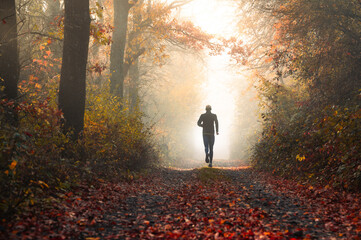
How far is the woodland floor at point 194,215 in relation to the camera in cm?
412

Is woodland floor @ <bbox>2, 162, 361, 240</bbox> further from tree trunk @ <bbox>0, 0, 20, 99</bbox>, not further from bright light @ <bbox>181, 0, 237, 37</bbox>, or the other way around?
bright light @ <bbox>181, 0, 237, 37</bbox>

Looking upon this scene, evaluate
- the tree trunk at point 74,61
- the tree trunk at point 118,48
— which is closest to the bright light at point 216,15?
the tree trunk at point 118,48

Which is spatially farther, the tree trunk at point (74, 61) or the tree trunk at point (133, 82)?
the tree trunk at point (133, 82)

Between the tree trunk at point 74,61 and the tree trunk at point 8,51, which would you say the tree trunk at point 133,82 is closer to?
the tree trunk at point 74,61

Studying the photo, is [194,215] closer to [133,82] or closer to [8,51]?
[8,51]

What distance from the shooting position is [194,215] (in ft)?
17.5

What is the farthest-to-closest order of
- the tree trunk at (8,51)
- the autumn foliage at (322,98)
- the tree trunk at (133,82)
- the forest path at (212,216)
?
the tree trunk at (133,82), the autumn foliage at (322,98), the tree trunk at (8,51), the forest path at (212,216)

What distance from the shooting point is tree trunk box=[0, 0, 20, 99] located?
22.1 ft

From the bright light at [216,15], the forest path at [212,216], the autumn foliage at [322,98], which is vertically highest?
the bright light at [216,15]

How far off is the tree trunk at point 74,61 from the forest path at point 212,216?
2.52 m

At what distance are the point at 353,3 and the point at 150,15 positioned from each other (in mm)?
9372

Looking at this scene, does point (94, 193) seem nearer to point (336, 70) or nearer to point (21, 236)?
point (21, 236)

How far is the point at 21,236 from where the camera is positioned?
3615 millimetres

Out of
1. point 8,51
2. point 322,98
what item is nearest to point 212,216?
point 8,51
